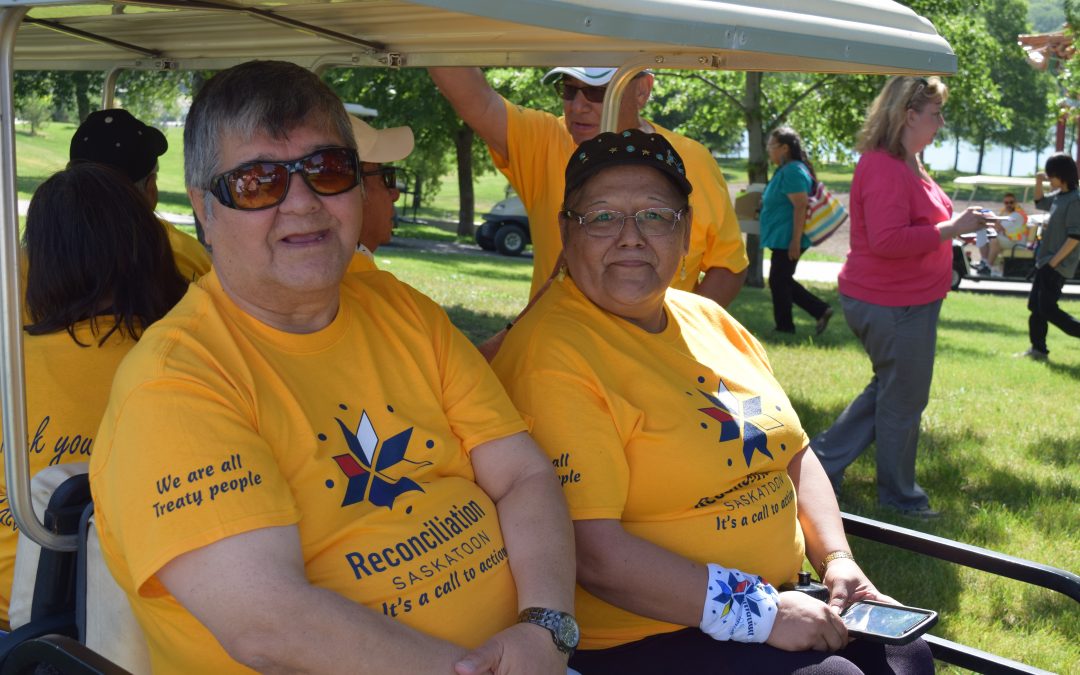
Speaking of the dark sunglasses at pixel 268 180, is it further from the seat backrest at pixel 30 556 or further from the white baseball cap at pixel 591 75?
the white baseball cap at pixel 591 75

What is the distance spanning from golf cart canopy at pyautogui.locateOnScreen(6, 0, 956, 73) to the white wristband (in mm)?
1136

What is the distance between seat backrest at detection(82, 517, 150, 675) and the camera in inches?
78.5

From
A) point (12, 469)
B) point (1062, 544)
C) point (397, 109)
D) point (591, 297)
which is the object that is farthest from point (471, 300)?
point (12, 469)

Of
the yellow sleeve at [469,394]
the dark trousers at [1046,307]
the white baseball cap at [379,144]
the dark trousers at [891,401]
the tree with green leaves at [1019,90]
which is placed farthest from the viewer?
the tree with green leaves at [1019,90]

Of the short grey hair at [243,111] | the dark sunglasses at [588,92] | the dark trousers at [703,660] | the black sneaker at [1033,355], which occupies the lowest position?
the black sneaker at [1033,355]

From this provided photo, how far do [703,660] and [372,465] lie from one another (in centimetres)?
85

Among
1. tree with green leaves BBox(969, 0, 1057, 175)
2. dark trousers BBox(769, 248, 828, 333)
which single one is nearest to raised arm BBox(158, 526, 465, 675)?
dark trousers BBox(769, 248, 828, 333)

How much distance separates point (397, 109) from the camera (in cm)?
1606

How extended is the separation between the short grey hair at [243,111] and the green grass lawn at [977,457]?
3158mm

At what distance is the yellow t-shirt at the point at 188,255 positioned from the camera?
3.05 m

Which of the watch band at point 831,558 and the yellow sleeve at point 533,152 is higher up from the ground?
the yellow sleeve at point 533,152

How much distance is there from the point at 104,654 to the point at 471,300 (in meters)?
9.65

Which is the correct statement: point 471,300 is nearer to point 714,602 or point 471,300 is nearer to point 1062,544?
point 1062,544

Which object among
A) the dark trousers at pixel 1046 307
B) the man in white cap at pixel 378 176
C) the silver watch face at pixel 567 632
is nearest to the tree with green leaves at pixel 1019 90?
the dark trousers at pixel 1046 307
